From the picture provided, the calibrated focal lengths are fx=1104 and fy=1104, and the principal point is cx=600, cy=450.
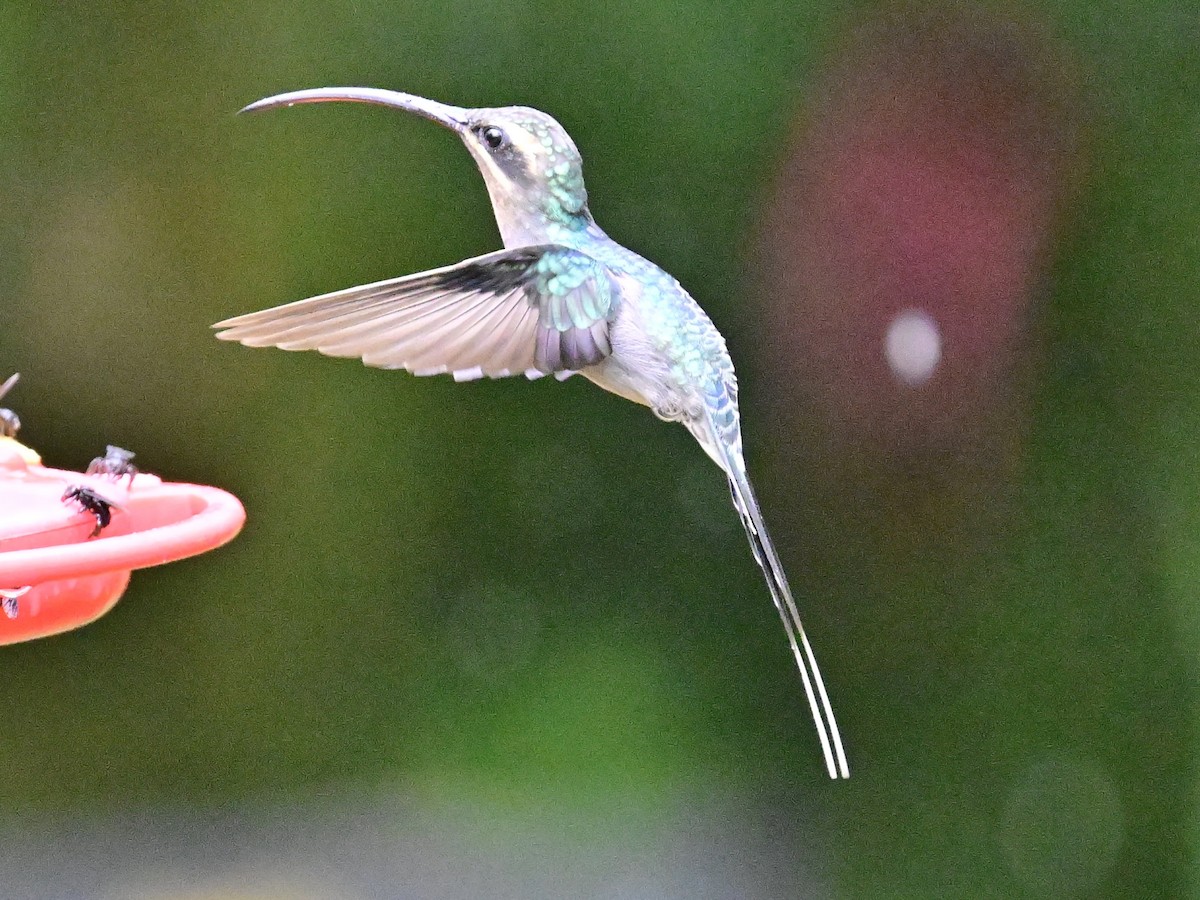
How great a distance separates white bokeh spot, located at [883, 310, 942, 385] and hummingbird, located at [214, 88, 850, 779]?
87cm

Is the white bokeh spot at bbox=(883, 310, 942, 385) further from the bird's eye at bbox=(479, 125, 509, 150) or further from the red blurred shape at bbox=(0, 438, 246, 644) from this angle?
the red blurred shape at bbox=(0, 438, 246, 644)

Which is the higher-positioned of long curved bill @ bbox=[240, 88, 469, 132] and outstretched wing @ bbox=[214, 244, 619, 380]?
long curved bill @ bbox=[240, 88, 469, 132]

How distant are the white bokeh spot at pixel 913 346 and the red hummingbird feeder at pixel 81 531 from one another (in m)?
1.48

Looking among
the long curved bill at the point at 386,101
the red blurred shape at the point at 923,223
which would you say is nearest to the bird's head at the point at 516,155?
the long curved bill at the point at 386,101

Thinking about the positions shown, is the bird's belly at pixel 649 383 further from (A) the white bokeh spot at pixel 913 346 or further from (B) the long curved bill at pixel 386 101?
(A) the white bokeh spot at pixel 913 346

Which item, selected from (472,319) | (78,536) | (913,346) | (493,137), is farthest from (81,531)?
(913,346)

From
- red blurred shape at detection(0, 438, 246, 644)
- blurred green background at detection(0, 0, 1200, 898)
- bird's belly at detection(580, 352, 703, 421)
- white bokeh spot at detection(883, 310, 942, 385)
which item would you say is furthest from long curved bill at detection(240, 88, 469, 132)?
white bokeh spot at detection(883, 310, 942, 385)

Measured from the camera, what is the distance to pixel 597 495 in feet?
7.79

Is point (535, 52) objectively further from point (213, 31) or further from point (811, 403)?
point (811, 403)

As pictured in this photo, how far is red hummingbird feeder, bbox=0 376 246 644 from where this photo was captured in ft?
2.92

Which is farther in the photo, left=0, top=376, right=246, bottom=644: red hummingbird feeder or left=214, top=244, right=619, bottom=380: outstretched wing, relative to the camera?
left=214, top=244, right=619, bottom=380: outstretched wing

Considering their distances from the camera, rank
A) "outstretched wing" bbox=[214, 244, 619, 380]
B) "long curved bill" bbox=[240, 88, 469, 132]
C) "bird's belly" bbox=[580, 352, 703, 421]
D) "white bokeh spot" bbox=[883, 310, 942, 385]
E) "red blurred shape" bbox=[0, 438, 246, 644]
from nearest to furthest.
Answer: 1. "red blurred shape" bbox=[0, 438, 246, 644]
2. "outstretched wing" bbox=[214, 244, 619, 380]
3. "long curved bill" bbox=[240, 88, 469, 132]
4. "bird's belly" bbox=[580, 352, 703, 421]
5. "white bokeh spot" bbox=[883, 310, 942, 385]

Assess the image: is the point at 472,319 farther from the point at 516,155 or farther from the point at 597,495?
the point at 597,495

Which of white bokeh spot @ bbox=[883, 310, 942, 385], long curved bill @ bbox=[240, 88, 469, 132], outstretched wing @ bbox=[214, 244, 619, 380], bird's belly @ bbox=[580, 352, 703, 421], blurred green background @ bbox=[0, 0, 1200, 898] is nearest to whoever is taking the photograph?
outstretched wing @ bbox=[214, 244, 619, 380]
